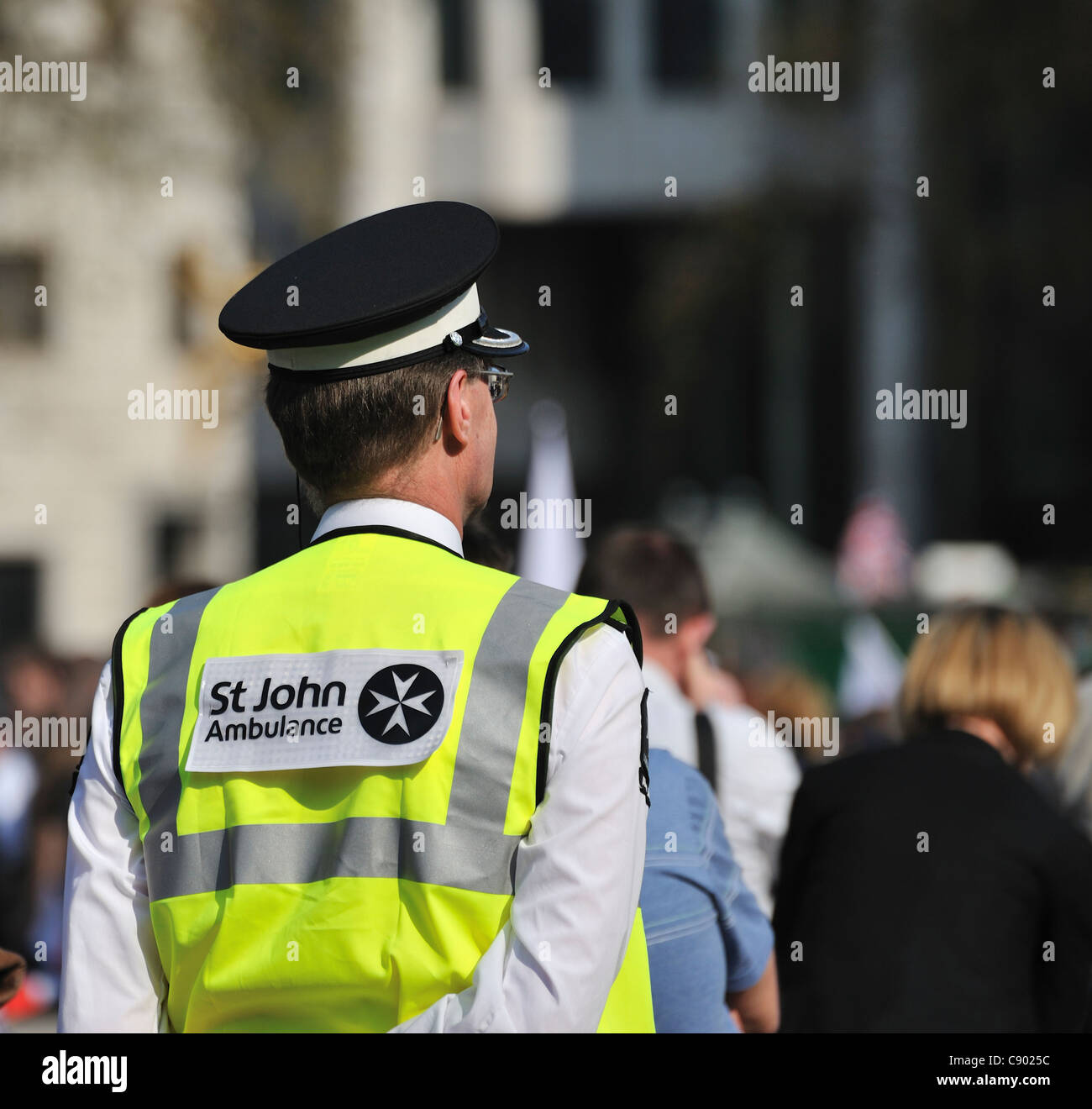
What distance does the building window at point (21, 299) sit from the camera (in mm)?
21203

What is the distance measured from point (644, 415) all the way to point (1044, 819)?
22.2 m

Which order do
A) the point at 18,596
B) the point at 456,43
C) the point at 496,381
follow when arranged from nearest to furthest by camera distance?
the point at 496,381 → the point at 18,596 → the point at 456,43

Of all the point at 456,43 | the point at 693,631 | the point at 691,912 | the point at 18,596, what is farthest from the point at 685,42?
the point at 691,912

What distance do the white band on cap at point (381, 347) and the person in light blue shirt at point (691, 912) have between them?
1.01 metres

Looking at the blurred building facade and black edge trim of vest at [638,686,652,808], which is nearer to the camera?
black edge trim of vest at [638,686,652,808]

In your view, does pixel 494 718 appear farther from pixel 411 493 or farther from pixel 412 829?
pixel 411 493

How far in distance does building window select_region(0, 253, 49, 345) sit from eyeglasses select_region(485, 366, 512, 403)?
20738 millimetres

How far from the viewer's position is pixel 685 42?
79.0 ft

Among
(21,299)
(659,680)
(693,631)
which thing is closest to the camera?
(659,680)

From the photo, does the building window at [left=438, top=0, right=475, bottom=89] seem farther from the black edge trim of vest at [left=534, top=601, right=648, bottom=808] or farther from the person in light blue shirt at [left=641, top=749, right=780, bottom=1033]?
the black edge trim of vest at [left=534, top=601, right=648, bottom=808]

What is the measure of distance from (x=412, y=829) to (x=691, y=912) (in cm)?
Result: 106

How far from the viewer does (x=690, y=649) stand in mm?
3625

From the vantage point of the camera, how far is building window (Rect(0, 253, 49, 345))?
835 inches

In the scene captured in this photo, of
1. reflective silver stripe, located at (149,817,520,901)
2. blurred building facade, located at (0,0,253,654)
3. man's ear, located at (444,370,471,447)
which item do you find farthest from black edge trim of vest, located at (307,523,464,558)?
blurred building facade, located at (0,0,253,654)
